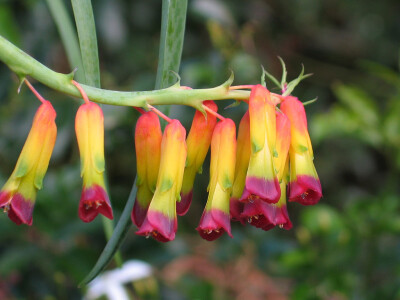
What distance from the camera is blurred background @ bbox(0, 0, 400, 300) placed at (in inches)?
71.7

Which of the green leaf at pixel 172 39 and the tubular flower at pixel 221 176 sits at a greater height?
the green leaf at pixel 172 39

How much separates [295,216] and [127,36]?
1.42m

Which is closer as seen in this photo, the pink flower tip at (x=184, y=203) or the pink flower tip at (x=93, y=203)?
the pink flower tip at (x=93, y=203)

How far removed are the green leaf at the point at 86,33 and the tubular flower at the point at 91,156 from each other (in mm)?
60

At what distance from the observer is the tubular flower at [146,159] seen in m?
0.79

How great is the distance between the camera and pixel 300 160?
2.62ft

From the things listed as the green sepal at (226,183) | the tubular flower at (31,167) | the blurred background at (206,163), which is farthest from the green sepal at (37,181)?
the blurred background at (206,163)

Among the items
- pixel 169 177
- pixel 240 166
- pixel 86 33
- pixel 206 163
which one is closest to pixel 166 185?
pixel 169 177

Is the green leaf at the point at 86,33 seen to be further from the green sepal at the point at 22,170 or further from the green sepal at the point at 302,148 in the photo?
the green sepal at the point at 302,148

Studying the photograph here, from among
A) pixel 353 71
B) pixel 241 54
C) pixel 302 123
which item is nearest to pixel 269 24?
pixel 353 71

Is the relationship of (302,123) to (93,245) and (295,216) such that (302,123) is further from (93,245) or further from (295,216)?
(295,216)

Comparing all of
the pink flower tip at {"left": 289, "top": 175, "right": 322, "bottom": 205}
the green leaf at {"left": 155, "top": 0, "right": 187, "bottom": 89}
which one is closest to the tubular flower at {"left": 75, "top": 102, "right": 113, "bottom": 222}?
the green leaf at {"left": 155, "top": 0, "right": 187, "bottom": 89}

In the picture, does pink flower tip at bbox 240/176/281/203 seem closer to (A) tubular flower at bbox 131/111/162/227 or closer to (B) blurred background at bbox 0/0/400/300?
(A) tubular flower at bbox 131/111/162/227

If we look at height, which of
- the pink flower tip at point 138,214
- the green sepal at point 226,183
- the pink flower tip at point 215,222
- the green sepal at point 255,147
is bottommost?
the pink flower tip at point 138,214
